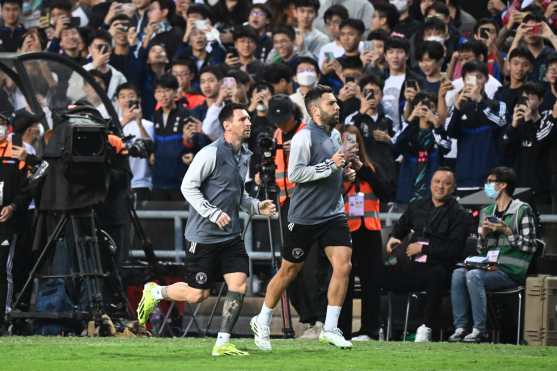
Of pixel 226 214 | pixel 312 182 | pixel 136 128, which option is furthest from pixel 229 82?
pixel 226 214

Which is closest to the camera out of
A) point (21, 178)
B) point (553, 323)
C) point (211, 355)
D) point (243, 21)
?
point (211, 355)

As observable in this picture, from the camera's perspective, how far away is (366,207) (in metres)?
16.4

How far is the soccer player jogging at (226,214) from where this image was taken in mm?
13516

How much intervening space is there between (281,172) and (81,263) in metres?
2.39

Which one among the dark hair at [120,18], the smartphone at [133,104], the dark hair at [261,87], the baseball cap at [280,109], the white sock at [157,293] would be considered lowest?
the white sock at [157,293]

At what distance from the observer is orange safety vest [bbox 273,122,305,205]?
16328 mm

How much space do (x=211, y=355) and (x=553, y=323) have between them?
4.28 m

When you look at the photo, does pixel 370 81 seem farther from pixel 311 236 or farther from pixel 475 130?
pixel 311 236

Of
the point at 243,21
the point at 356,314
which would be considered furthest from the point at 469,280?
the point at 243,21

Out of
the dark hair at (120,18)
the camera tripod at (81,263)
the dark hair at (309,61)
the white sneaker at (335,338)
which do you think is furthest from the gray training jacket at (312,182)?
the dark hair at (120,18)

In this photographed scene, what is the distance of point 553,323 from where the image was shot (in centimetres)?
1612

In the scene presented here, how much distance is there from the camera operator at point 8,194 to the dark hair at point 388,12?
633 centimetres

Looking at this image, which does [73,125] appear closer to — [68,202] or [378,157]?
[68,202]

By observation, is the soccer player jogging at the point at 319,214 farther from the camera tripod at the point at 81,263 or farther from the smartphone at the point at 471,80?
the smartphone at the point at 471,80
